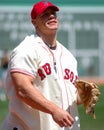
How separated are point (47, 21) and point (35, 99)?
0.67 metres

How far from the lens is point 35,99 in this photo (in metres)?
3.71

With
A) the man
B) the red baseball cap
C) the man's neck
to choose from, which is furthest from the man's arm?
the red baseball cap

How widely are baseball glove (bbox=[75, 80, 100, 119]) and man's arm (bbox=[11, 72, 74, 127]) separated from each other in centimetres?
45

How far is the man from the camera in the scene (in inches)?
150

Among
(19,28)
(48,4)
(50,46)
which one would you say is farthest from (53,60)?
(19,28)

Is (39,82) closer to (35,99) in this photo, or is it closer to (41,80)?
(41,80)

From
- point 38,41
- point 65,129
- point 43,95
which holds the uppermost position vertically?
point 38,41

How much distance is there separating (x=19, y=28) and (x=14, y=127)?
14.2 meters

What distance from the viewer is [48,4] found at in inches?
163

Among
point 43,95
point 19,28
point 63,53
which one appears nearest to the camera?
point 43,95

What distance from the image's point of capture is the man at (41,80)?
382cm

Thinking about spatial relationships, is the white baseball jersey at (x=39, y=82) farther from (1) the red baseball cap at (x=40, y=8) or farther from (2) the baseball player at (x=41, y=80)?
(1) the red baseball cap at (x=40, y=8)

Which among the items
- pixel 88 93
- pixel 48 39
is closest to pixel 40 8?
pixel 48 39

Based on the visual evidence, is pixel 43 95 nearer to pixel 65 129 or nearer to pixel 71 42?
pixel 65 129
